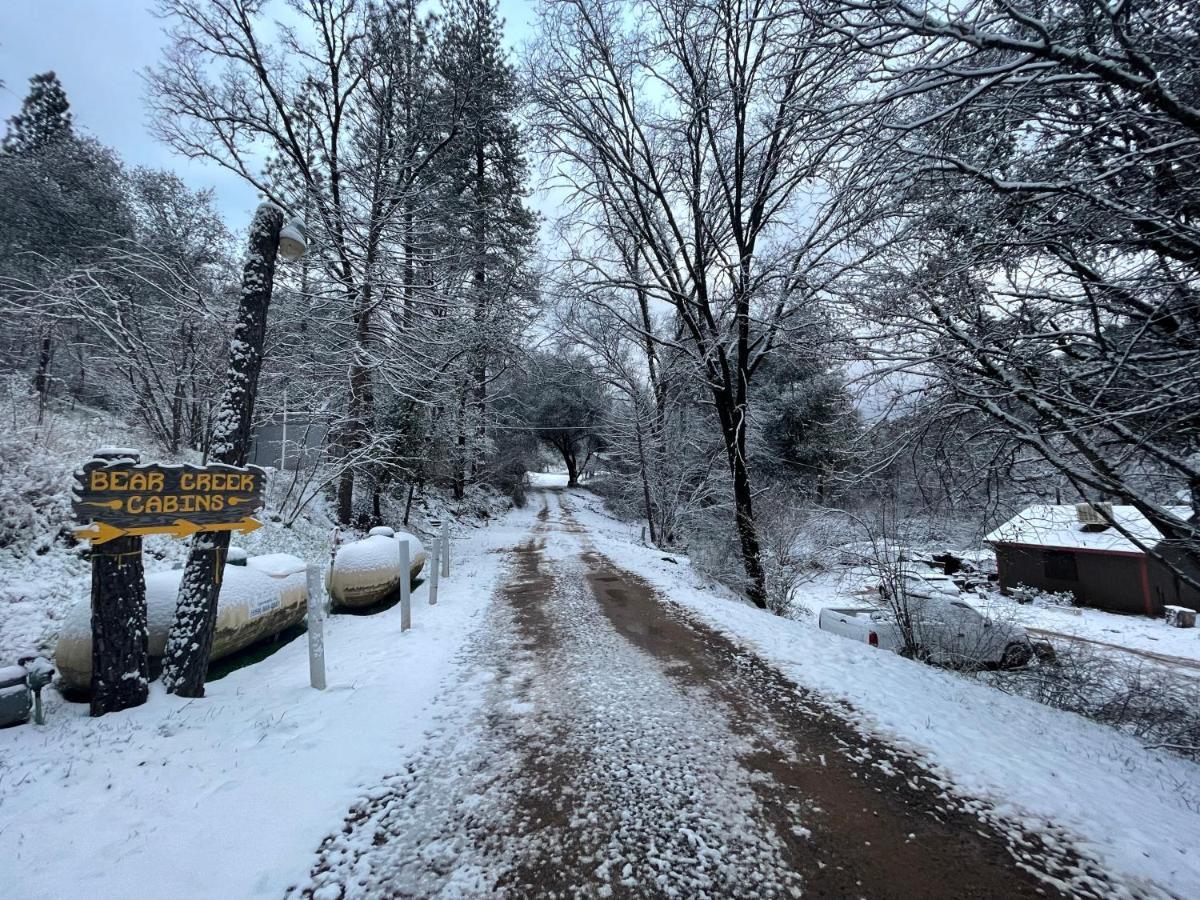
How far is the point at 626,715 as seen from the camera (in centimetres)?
411

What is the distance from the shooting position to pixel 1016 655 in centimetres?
845

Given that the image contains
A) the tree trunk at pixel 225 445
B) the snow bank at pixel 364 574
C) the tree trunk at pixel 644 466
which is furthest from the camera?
the tree trunk at pixel 644 466

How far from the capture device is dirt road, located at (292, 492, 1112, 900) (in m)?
2.34

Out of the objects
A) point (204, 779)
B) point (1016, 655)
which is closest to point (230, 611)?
point (204, 779)

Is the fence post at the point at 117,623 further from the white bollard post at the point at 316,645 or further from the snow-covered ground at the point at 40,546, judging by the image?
the snow-covered ground at the point at 40,546

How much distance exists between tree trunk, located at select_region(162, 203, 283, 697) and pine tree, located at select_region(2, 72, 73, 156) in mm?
24686

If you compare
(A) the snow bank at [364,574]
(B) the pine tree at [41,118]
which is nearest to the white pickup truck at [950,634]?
(A) the snow bank at [364,574]

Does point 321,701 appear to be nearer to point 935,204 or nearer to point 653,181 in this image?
point 935,204

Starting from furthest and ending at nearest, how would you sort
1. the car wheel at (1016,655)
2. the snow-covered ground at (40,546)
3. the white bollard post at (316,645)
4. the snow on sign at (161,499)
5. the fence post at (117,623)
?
the car wheel at (1016,655)
the snow-covered ground at (40,546)
the white bollard post at (316,645)
the fence post at (117,623)
the snow on sign at (161,499)

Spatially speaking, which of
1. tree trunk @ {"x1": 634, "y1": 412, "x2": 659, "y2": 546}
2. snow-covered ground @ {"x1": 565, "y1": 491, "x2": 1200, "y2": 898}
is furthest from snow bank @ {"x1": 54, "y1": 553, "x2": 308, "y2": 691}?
tree trunk @ {"x1": 634, "y1": 412, "x2": 659, "y2": 546}

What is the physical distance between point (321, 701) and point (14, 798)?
1790 mm

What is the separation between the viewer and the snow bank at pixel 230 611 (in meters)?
3.87

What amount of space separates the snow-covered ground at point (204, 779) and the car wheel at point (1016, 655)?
9369mm

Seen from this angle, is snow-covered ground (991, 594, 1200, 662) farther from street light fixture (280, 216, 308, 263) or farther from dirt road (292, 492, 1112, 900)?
street light fixture (280, 216, 308, 263)
